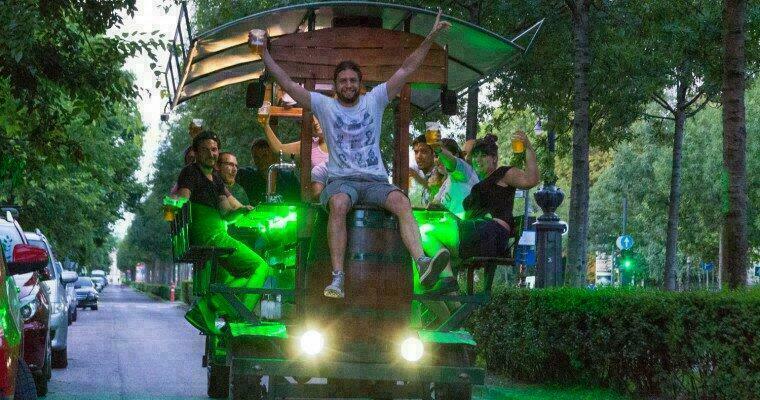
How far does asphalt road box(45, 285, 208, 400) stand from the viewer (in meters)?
14.3

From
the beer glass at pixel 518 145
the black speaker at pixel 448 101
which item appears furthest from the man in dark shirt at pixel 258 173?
the beer glass at pixel 518 145

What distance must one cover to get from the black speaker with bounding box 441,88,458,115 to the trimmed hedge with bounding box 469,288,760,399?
2854mm

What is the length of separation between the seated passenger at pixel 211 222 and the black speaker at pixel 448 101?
177cm

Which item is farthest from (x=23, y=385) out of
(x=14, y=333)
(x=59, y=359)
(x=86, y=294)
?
(x=86, y=294)

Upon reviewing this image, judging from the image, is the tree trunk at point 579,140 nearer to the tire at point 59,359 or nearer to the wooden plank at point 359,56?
the tire at point 59,359

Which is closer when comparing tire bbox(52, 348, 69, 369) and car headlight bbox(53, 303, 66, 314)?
car headlight bbox(53, 303, 66, 314)

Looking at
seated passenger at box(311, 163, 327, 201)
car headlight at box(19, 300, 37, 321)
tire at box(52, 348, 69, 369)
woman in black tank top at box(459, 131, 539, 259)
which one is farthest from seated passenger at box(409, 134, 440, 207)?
tire at box(52, 348, 69, 369)

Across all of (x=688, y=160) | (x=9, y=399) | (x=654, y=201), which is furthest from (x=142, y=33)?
(x=654, y=201)

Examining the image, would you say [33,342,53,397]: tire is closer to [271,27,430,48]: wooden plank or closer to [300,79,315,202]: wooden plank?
[300,79,315,202]: wooden plank

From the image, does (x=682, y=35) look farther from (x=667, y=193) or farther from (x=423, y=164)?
(x=667, y=193)

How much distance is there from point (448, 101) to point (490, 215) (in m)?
1.00

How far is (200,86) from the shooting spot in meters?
12.4

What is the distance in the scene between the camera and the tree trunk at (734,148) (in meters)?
12.5

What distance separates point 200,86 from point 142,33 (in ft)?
23.2
